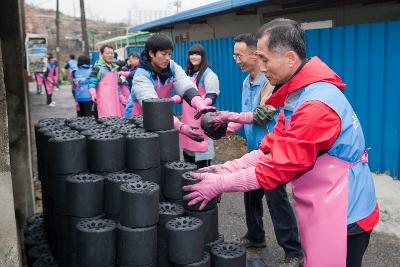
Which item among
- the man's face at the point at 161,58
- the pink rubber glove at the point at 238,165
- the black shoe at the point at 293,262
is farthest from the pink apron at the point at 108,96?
the pink rubber glove at the point at 238,165

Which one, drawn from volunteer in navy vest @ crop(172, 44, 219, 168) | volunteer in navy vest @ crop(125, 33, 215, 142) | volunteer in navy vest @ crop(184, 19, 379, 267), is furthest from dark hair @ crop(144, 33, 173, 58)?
volunteer in navy vest @ crop(184, 19, 379, 267)

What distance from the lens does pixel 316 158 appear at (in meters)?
2.23

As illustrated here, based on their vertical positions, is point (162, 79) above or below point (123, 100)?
above

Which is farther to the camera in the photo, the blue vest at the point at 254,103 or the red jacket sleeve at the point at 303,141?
the blue vest at the point at 254,103

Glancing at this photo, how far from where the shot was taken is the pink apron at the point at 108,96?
7541mm

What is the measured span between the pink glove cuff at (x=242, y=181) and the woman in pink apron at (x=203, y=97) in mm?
2624

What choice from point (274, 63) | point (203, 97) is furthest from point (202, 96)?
point (274, 63)

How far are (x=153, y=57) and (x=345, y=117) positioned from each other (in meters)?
2.40

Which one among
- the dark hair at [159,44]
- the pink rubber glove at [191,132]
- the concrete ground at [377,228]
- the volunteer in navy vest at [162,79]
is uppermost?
the dark hair at [159,44]

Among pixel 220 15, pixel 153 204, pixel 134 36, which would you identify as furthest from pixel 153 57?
pixel 134 36

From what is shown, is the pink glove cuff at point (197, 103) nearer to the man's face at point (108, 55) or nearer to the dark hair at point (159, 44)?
the dark hair at point (159, 44)

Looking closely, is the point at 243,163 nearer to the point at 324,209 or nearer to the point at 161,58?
the point at 324,209

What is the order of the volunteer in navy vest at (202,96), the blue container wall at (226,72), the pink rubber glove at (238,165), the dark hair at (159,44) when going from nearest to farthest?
1. the pink rubber glove at (238,165)
2. the dark hair at (159,44)
3. the volunteer in navy vest at (202,96)
4. the blue container wall at (226,72)

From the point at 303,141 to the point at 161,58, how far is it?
7.69 feet
